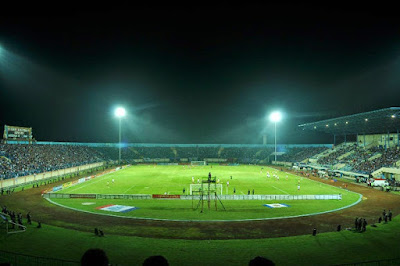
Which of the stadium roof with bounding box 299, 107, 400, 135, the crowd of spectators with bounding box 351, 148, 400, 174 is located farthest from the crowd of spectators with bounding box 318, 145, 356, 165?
the crowd of spectators with bounding box 351, 148, 400, 174

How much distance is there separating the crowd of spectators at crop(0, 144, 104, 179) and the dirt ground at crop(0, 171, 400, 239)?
20293 millimetres

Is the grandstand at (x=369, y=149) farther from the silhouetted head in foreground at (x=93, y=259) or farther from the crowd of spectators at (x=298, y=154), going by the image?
the silhouetted head in foreground at (x=93, y=259)

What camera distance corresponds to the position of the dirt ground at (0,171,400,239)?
78.0ft

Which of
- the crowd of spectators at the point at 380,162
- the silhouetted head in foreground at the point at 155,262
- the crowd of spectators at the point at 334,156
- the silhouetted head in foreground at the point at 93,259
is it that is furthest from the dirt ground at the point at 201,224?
the crowd of spectators at the point at 334,156

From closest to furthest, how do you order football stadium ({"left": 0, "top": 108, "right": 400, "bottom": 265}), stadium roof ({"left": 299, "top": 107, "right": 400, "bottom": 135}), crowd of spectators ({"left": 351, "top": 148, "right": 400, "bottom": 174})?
1. football stadium ({"left": 0, "top": 108, "right": 400, "bottom": 265})
2. stadium roof ({"left": 299, "top": 107, "right": 400, "bottom": 135})
3. crowd of spectators ({"left": 351, "top": 148, "right": 400, "bottom": 174})

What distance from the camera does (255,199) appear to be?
38312mm

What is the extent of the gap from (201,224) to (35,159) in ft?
167

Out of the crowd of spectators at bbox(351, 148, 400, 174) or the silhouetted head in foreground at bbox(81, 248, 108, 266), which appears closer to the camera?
the silhouetted head in foreground at bbox(81, 248, 108, 266)

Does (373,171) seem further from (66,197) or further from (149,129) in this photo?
(149,129)

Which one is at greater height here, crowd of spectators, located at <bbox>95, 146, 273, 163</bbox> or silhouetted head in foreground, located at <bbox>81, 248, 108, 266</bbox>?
silhouetted head in foreground, located at <bbox>81, 248, 108, 266</bbox>

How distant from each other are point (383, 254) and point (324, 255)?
4.13m

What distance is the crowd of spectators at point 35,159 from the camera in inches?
2000

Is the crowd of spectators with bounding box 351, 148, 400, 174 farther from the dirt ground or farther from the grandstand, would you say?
the dirt ground

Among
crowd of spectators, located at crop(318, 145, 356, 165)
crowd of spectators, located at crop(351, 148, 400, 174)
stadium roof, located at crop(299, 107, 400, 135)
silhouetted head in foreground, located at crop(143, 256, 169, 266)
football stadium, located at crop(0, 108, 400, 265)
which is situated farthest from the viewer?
crowd of spectators, located at crop(318, 145, 356, 165)
